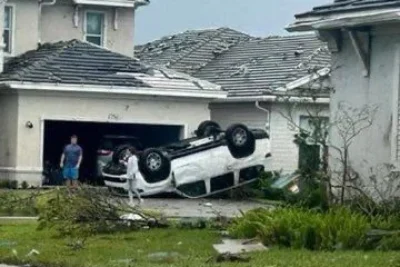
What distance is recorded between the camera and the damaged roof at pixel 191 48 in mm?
49094

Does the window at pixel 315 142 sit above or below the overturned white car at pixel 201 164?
above

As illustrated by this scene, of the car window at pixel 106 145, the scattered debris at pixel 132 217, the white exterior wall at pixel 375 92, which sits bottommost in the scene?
the scattered debris at pixel 132 217

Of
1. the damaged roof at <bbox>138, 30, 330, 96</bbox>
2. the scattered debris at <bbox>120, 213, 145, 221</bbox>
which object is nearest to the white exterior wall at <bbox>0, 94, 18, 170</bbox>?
the damaged roof at <bbox>138, 30, 330, 96</bbox>

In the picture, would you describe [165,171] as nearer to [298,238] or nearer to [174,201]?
[174,201]

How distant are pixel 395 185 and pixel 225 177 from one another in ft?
55.1

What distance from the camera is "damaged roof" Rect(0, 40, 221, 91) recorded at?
3909 centimetres

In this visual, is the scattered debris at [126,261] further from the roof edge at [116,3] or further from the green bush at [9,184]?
the roof edge at [116,3]

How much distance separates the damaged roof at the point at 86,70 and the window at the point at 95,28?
2.53 meters

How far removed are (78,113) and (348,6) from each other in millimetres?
18579

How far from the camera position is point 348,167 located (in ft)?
73.0

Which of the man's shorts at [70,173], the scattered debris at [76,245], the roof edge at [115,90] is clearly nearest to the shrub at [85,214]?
the scattered debris at [76,245]

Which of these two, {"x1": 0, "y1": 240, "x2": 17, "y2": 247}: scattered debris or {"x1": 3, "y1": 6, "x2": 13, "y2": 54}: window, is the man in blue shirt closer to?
{"x1": 3, "y1": 6, "x2": 13, "y2": 54}: window

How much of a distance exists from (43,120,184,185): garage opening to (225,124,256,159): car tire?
384 cm

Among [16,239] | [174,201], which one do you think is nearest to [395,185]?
[16,239]
